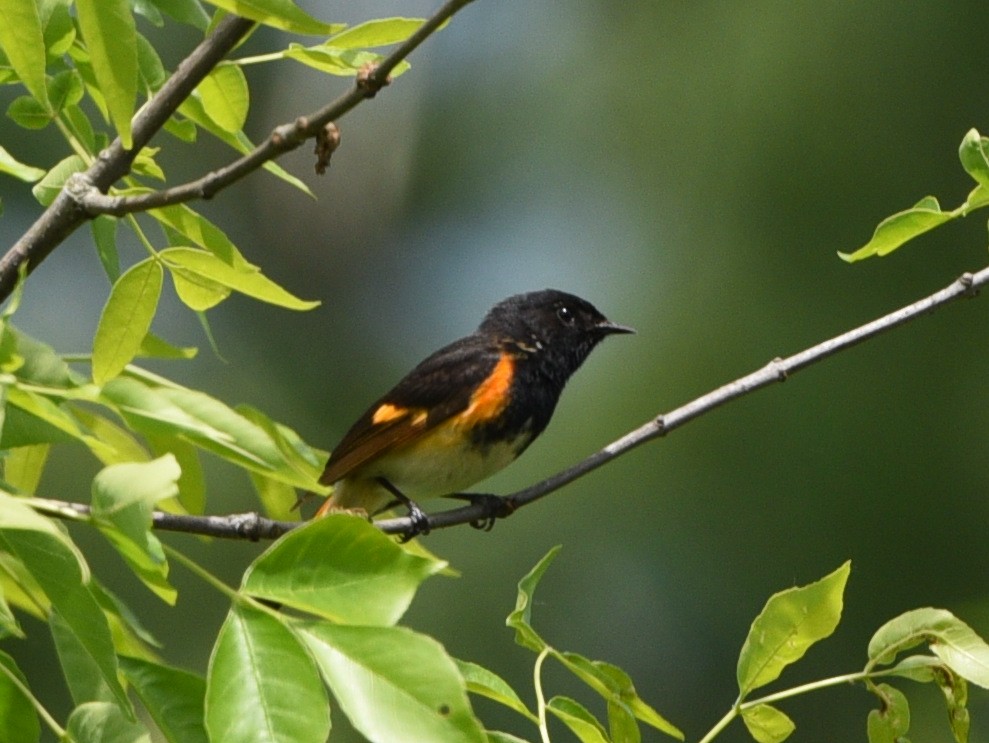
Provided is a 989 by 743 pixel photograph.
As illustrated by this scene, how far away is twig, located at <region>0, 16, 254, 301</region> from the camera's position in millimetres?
1566

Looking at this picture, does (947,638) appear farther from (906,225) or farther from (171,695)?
(171,695)

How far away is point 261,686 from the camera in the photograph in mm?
1125

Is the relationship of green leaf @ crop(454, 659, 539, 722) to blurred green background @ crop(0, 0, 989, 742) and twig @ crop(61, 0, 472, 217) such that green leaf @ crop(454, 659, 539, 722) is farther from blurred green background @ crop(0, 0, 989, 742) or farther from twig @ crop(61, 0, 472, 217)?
blurred green background @ crop(0, 0, 989, 742)

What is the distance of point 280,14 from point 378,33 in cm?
34

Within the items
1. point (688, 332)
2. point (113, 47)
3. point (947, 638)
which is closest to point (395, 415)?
point (947, 638)

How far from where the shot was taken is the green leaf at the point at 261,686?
3.61 feet

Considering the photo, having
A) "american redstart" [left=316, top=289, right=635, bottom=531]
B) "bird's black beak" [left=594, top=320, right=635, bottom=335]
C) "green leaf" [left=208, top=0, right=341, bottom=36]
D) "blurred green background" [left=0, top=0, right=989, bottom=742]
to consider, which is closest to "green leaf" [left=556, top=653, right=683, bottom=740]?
"green leaf" [left=208, top=0, right=341, bottom=36]

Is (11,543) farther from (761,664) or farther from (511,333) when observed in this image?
(511,333)

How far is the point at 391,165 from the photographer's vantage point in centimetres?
1071

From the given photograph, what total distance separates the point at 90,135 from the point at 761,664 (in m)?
1.07

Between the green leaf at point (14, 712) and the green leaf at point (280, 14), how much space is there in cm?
63

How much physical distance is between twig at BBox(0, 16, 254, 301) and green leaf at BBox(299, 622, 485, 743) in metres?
0.68

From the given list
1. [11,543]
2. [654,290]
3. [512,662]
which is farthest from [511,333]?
[654,290]

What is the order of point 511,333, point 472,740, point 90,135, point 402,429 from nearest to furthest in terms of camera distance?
point 472,740 → point 90,135 → point 402,429 → point 511,333
